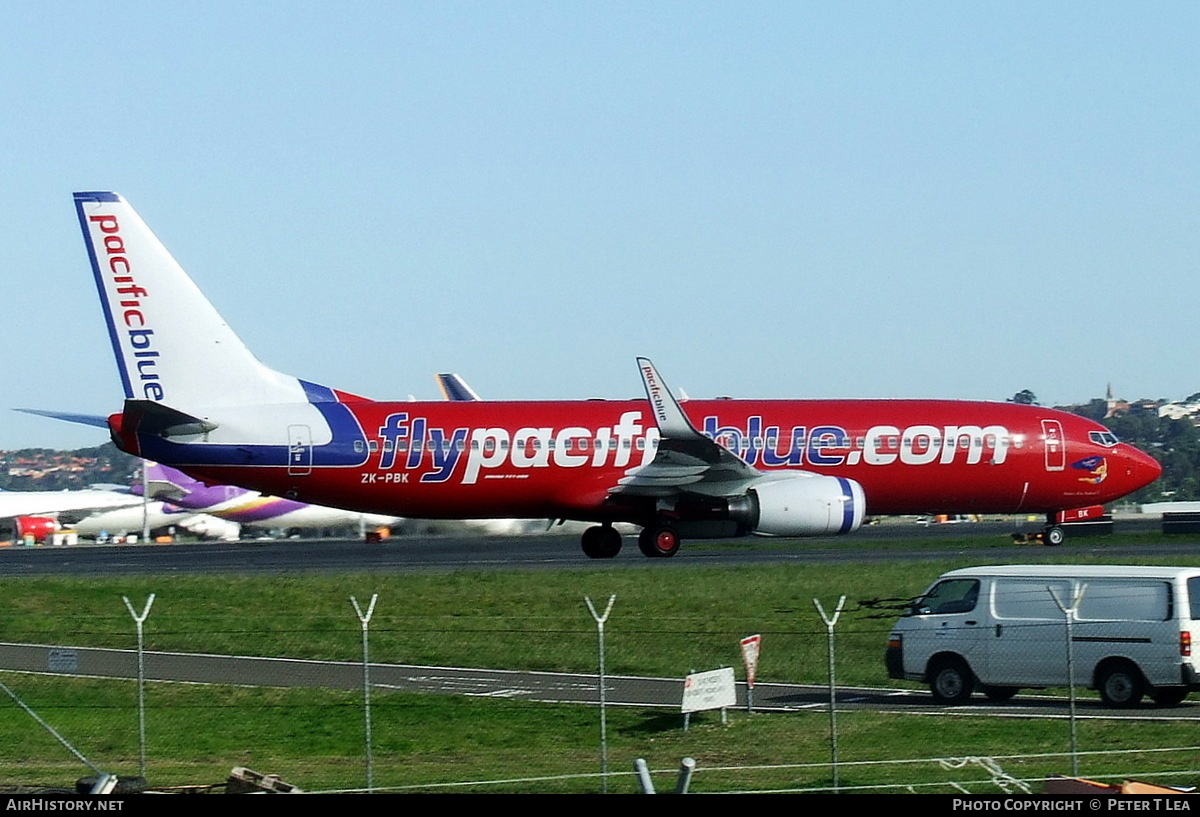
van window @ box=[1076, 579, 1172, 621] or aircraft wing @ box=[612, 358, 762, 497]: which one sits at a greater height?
aircraft wing @ box=[612, 358, 762, 497]

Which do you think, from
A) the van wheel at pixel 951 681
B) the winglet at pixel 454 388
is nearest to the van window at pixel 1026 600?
the van wheel at pixel 951 681

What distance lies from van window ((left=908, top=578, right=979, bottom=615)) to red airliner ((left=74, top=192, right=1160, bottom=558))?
15.1m

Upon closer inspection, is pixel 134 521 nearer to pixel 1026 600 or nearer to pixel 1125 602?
pixel 1026 600

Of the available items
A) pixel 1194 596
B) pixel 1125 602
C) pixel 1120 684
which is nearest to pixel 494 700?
pixel 1120 684

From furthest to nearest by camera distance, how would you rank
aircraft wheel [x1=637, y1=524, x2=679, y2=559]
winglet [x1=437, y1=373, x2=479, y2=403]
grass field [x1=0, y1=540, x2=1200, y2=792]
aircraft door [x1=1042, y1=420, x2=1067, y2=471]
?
1. winglet [x1=437, y1=373, x2=479, y2=403]
2. aircraft door [x1=1042, y1=420, x2=1067, y2=471]
3. aircraft wheel [x1=637, y1=524, x2=679, y2=559]
4. grass field [x1=0, y1=540, x2=1200, y2=792]

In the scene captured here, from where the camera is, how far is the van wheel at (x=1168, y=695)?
20.5 meters

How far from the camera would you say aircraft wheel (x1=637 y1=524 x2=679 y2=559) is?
1587 inches

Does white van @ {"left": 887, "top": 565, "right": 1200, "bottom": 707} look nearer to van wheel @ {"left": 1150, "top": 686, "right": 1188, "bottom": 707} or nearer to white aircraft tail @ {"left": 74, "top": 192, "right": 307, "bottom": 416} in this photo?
van wheel @ {"left": 1150, "top": 686, "right": 1188, "bottom": 707}

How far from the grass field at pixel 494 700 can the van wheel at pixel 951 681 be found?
57.0 inches

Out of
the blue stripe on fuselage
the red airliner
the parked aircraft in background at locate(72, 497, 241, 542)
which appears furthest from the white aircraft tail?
the parked aircraft in background at locate(72, 497, 241, 542)

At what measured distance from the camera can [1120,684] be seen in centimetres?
2080

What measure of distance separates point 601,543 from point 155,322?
39.7 ft

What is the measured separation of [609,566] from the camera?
3750 cm
